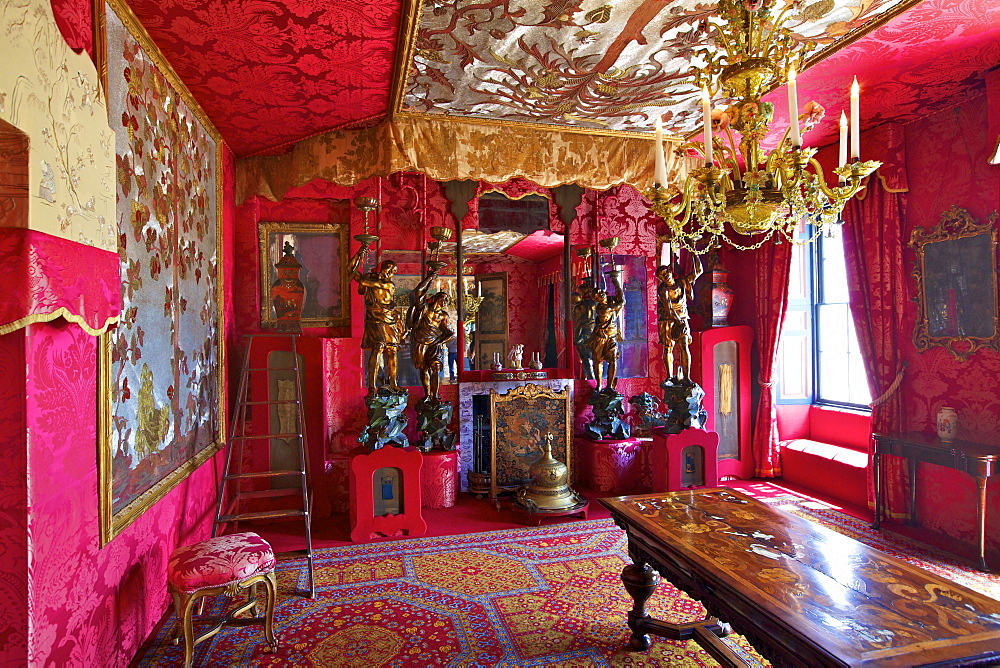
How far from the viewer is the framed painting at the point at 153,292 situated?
278 centimetres

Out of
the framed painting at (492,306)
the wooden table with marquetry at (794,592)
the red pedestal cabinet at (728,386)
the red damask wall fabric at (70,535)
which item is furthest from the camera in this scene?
the framed painting at (492,306)

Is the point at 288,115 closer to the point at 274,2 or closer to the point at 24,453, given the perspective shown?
the point at 274,2

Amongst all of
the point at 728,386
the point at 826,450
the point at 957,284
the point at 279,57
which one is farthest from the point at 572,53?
the point at 826,450

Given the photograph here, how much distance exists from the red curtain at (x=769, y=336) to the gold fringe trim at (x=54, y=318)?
638 centimetres

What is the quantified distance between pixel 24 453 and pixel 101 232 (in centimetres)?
99

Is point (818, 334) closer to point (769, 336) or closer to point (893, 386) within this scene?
point (769, 336)

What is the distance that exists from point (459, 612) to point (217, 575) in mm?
1448

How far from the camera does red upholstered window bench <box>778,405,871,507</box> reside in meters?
5.60

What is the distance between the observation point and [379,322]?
524cm

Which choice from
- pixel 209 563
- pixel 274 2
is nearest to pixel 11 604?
pixel 209 563

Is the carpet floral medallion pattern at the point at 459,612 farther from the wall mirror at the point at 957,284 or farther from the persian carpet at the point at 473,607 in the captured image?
Result: the wall mirror at the point at 957,284

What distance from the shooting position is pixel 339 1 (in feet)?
9.70

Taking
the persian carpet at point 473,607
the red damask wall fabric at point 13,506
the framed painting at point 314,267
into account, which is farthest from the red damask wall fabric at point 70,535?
the framed painting at point 314,267

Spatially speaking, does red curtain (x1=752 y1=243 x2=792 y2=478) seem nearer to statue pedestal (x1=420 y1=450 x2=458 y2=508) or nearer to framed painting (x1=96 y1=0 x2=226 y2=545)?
statue pedestal (x1=420 y1=450 x2=458 y2=508)
